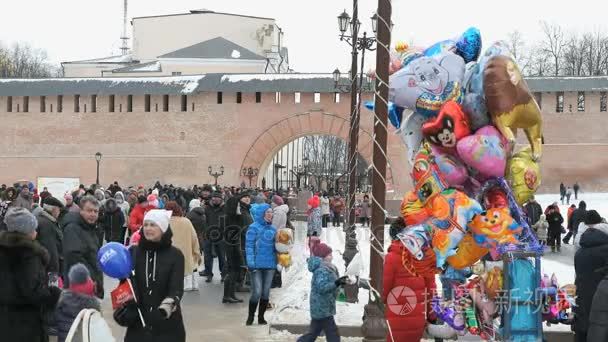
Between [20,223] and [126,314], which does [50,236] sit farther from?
[126,314]

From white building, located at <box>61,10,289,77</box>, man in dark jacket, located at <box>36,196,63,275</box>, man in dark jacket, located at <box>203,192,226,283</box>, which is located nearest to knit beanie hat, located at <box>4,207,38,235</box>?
man in dark jacket, located at <box>36,196,63,275</box>

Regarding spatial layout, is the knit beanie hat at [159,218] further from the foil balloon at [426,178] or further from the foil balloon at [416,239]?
the foil balloon at [426,178]

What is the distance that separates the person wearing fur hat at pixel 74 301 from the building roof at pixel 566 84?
118ft

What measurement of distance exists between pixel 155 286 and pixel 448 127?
356cm

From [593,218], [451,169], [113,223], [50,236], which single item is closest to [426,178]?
[451,169]

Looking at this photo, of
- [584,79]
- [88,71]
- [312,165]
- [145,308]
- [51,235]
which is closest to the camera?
[145,308]

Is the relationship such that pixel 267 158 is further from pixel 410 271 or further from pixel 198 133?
pixel 410 271

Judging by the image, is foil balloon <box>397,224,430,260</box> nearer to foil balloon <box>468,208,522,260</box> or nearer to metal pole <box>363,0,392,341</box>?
foil balloon <box>468,208,522,260</box>

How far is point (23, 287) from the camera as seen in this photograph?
226 inches

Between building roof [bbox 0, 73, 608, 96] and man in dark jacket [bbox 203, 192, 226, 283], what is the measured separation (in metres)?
24.4

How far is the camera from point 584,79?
39531 millimetres

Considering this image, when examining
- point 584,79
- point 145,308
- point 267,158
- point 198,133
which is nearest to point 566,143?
point 584,79

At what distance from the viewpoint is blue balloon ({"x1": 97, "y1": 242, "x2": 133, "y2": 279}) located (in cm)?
563

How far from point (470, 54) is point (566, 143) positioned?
3439 centimetres
